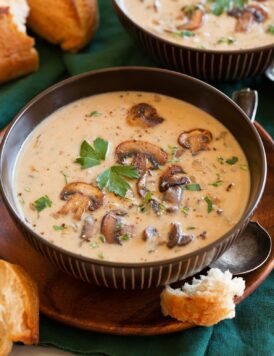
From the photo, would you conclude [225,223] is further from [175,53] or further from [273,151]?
[175,53]

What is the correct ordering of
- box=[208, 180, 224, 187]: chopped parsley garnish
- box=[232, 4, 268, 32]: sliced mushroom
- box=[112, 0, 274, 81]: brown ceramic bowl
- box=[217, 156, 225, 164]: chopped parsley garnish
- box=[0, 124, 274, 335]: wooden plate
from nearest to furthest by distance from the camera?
box=[0, 124, 274, 335]: wooden plate
box=[208, 180, 224, 187]: chopped parsley garnish
box=[217, 156, 225, 164]: chopped parsley garnish
box=[112, 0, 274, 81]: brown ceramic bowl
box=[232, 4, 268, 32]: sliced mushroom

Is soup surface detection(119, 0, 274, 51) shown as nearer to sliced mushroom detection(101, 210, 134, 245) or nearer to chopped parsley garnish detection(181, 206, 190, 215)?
chopped parsley garnish detection(181, 206, 190, 215)

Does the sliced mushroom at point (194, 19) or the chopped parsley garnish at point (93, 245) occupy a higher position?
the sliced mushroom at point (194, 19)

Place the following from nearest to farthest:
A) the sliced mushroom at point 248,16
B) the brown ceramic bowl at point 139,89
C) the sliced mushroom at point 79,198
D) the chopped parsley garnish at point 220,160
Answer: the brown ceramic bowl at point 139,89 → the sliced mushroom at point 79,198 → the chopped parsley garnish at point 220,160 → the sliced mushroom at point 248,16

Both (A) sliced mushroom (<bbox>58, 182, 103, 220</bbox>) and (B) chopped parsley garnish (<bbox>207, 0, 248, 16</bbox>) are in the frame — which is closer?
(A) sliced mushroom (<bbox>58, 182, 103, 220</bbox>)

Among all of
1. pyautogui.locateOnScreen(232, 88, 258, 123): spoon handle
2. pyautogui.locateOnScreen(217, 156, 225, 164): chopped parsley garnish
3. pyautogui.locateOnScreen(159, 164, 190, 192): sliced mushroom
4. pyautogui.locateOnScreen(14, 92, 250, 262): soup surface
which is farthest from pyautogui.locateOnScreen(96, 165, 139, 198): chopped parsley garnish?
pyautogui.locateOnScreen(232, 88, 258, 123): spoon handle

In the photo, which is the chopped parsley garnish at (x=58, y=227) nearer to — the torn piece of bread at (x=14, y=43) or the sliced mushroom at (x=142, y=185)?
the sliced mushroom at (x=142, y=185)

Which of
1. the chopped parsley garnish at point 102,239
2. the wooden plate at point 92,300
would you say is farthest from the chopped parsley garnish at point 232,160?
the chopped parsley garnish at point 102,239

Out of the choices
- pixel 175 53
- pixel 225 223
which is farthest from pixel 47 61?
pixel 225 223
